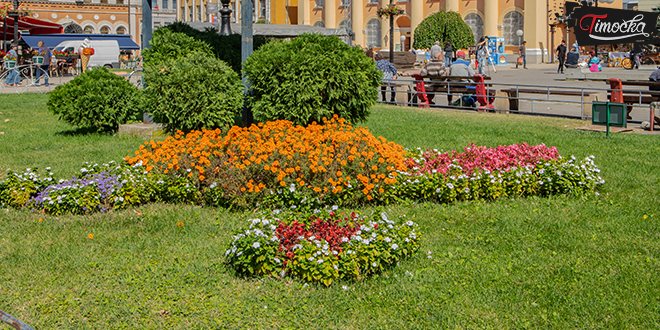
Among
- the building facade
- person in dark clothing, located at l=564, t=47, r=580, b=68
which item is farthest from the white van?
person in dark clothing, located at l=564, t=47, r=580, b=68

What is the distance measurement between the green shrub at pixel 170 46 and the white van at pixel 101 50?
33.5 m

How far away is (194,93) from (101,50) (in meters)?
37.0

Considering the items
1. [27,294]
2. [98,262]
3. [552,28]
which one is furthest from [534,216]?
[552,28]

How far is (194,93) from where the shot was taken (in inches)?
349

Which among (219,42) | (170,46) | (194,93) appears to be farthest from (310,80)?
(219,42)

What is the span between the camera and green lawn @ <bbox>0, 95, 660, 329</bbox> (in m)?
3.94

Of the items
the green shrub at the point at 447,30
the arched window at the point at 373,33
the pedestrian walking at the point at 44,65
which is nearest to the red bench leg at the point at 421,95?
the pedestrian walking at the point at 44,65

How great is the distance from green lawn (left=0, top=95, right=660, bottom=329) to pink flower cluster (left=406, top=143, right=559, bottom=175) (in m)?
0.56

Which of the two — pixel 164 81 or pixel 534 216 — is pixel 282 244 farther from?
pixel 164 81

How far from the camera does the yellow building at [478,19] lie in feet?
157

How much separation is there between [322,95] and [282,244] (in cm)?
403

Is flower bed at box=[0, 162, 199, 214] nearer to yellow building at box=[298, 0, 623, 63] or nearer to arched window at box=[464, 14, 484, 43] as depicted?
yellow building at box=[298, 0, 623, 63]

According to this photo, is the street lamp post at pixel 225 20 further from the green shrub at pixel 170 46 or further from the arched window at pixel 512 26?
the arched window at pixel 512 26

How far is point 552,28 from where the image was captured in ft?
154
